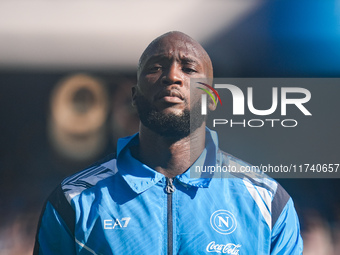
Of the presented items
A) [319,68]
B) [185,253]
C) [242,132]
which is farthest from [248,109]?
[185,253]

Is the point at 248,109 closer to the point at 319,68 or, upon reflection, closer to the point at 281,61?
the point at 281,61

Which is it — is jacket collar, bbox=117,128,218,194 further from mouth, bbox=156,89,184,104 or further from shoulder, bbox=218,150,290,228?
mouth, bbox=156,89,184,104

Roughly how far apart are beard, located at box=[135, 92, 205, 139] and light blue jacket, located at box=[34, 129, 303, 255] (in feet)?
0.49

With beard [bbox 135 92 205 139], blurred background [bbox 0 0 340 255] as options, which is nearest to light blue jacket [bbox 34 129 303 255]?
beard [bbox 135 92 205 139]

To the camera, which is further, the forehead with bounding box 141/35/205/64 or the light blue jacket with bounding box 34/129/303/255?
the forehead with bounding box 141/35/205/64

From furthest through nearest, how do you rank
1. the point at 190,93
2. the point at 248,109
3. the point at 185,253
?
1. the point at 248,109
2. the point at 190,93
3. the point at 185,253

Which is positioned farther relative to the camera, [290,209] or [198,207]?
[290,209]

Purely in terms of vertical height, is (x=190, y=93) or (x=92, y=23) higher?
(x=92, y=23)

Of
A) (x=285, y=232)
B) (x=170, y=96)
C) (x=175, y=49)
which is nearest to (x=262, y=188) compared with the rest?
(x=285, y=232)

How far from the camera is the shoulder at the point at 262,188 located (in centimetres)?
168

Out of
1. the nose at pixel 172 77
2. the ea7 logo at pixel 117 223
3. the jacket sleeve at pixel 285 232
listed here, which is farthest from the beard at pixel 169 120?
the jacket sleeve at pixel 285 232

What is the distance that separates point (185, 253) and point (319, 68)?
1238mm

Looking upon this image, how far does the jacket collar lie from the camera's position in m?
1.64

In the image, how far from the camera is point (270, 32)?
2.11m
